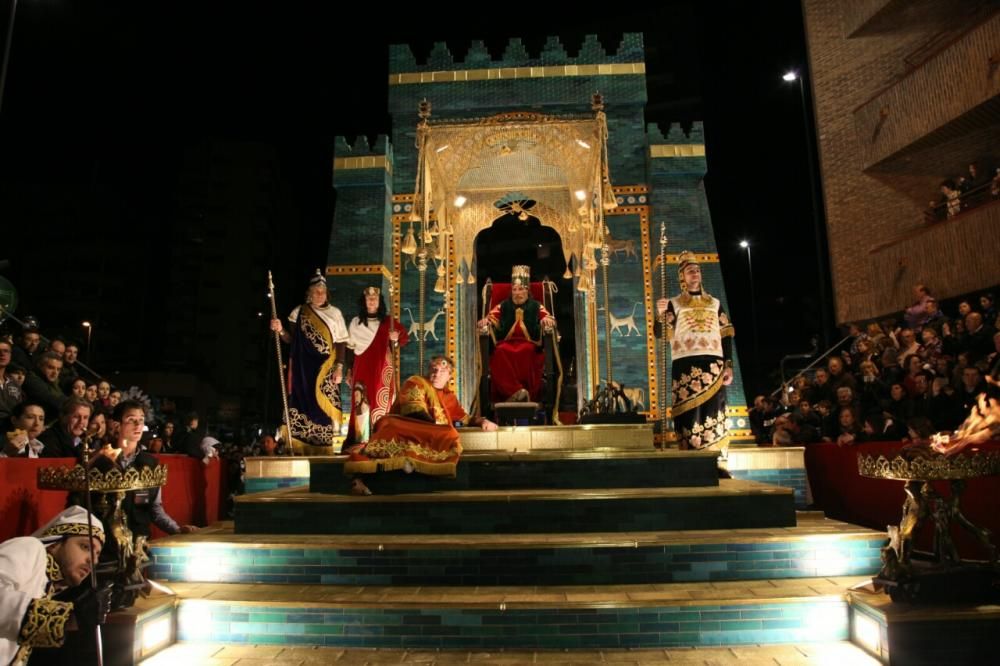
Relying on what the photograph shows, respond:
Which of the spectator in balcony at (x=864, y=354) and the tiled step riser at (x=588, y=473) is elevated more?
the spectator in balcony at (x=864, y=354)

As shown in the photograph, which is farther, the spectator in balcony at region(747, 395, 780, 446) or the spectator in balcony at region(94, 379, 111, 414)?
the spectator in balcony at region(747, 395, 780, 446)

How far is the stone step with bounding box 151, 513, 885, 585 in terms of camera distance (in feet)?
13.1

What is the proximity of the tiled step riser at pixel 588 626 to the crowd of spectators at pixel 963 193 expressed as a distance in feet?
36.8

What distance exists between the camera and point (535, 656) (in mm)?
3383

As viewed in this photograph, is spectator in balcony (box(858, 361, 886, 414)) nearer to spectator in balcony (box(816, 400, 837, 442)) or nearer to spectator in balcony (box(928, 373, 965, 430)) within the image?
spectator in balcony (box(816, 400, 837, 442))

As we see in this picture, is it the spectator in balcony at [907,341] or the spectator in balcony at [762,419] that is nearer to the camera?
the spectator in balcony at [907,341]

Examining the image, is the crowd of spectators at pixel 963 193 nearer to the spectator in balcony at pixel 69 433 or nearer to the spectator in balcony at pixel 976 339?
the spectator in balcony at pixel 976 339

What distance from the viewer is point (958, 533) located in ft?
14.3

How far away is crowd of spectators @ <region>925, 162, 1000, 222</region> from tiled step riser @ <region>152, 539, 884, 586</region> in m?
10.5

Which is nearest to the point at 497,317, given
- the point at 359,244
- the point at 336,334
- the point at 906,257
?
the point at 336,334

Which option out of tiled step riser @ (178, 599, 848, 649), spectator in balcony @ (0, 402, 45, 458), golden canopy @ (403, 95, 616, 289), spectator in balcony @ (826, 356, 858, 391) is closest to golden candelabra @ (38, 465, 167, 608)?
tiled step riser @ (178, 599, 848, 649)

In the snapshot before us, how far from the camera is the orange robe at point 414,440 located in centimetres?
490

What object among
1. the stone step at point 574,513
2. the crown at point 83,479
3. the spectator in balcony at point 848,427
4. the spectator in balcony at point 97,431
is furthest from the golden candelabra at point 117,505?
the spectator in balcony at point 848,427

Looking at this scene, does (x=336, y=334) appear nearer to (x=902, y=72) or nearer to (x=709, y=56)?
(x=902, y=72)
